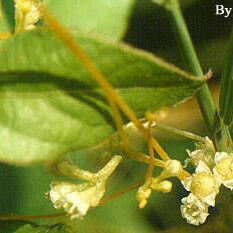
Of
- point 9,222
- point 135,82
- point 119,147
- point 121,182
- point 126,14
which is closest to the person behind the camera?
point 135,82

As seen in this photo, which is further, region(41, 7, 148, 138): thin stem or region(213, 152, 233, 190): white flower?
region(213, 152, 233, 190): white flower

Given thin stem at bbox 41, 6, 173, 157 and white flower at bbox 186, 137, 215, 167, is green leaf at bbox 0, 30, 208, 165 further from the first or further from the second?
white flower at bbox 186, 137, 215, 167

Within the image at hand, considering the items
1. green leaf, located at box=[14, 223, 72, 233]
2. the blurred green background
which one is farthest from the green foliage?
the blurred green background

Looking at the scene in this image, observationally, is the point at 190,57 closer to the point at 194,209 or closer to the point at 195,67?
the point at 195,67

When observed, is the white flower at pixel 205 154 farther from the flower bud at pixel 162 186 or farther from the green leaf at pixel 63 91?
the green leaf at pixel 63 91

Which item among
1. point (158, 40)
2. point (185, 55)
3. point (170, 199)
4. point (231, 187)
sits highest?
point (185, 55)

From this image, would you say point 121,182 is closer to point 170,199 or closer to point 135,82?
point 170,199

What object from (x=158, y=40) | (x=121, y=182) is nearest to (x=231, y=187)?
(x=121, y=182)
